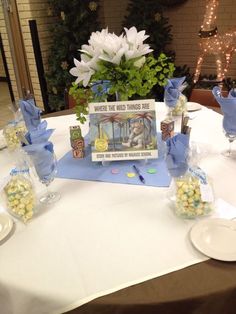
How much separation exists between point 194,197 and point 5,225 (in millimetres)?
612

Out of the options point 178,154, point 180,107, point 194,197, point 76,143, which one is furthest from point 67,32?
point 194,197

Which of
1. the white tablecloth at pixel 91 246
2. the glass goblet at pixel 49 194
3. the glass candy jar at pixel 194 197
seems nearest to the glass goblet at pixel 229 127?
the white tablecloth at pixel 91 246

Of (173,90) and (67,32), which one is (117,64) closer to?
(173,90)

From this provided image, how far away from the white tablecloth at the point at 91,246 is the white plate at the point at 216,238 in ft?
0.09

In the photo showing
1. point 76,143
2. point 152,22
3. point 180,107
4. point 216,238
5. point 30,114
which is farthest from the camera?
point 152,22

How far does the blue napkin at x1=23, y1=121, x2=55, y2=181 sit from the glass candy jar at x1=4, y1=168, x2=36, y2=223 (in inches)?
3.5

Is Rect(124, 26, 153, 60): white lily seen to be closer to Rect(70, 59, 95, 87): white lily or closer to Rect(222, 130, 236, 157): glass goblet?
Rect(70, 59, 95, 87): white lily

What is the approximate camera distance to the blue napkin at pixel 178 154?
1.08m

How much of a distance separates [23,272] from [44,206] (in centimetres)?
31

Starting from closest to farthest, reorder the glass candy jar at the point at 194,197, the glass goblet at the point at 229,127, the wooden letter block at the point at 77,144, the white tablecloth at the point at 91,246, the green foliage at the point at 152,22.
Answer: the white tablecloth at the point at 91,246, the glass candy jar at the point at 194,197, the glass goblet at the point at 229,127, the wooden letter block at the point at 77,144, the green foliage at the point at 152,22

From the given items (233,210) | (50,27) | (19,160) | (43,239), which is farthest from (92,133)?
(50,27)

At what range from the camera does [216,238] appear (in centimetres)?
90

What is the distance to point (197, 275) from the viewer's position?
0.81 m

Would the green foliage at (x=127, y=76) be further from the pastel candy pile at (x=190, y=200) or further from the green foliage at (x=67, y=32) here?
the green foliage at (x=67, y=32)
